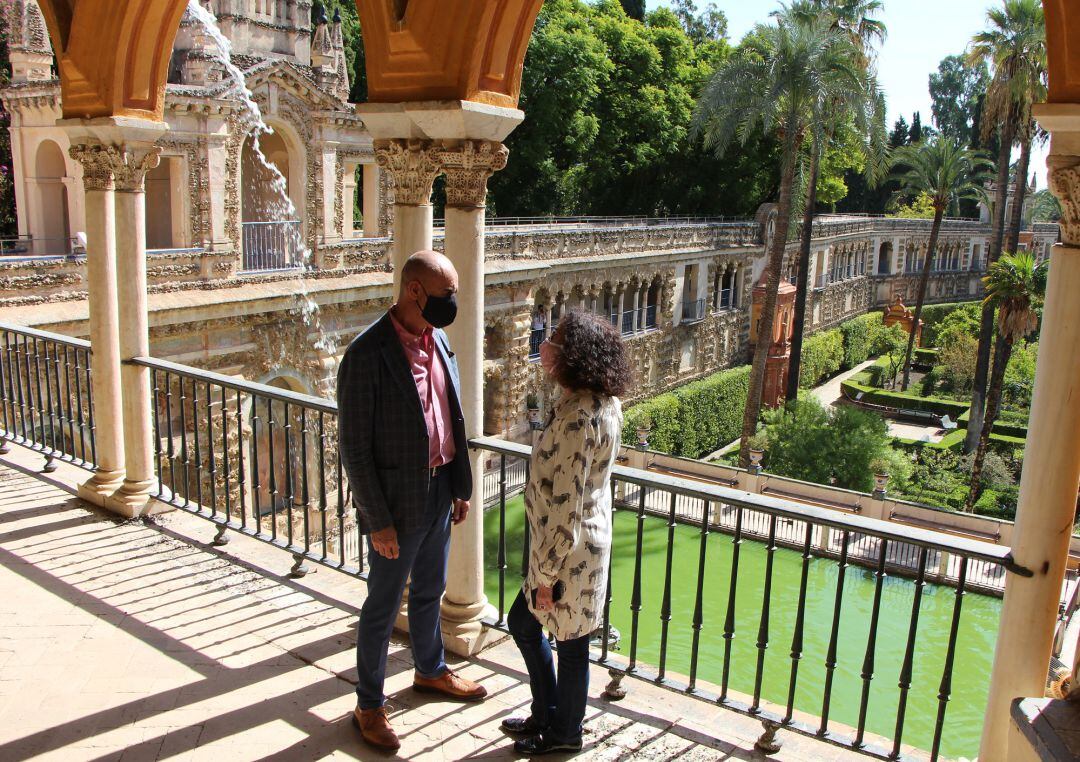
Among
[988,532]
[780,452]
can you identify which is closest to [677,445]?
[780,452]

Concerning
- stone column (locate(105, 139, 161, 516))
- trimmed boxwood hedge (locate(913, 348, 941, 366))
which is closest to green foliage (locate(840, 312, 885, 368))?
trimmed boxwood hedge (locate(913, 348, 941, 366))

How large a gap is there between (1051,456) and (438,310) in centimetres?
228

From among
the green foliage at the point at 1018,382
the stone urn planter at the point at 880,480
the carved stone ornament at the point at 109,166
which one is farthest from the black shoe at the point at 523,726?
the green foliage at the point at 1018,382

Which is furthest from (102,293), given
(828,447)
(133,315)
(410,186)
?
(828,447)

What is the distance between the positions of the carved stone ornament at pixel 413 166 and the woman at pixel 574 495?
1412 millimetres

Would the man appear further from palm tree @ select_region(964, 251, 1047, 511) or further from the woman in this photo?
palm tree @ select_region(964, 251, 1047, 511)

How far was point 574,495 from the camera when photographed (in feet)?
10.5

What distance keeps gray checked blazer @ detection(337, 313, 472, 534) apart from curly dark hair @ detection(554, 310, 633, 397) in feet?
2.12

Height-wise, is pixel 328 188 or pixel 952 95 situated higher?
pixel 952 95

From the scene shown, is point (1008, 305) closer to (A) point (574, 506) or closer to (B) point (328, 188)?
(B) point (328, 188)

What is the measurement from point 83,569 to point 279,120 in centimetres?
1434

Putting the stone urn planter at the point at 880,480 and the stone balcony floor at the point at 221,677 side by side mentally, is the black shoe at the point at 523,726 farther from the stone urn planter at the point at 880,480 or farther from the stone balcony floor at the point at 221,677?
the stone urn planter at the point at 880,480

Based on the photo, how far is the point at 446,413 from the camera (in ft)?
12.5

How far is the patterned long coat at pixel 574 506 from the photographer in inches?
126
